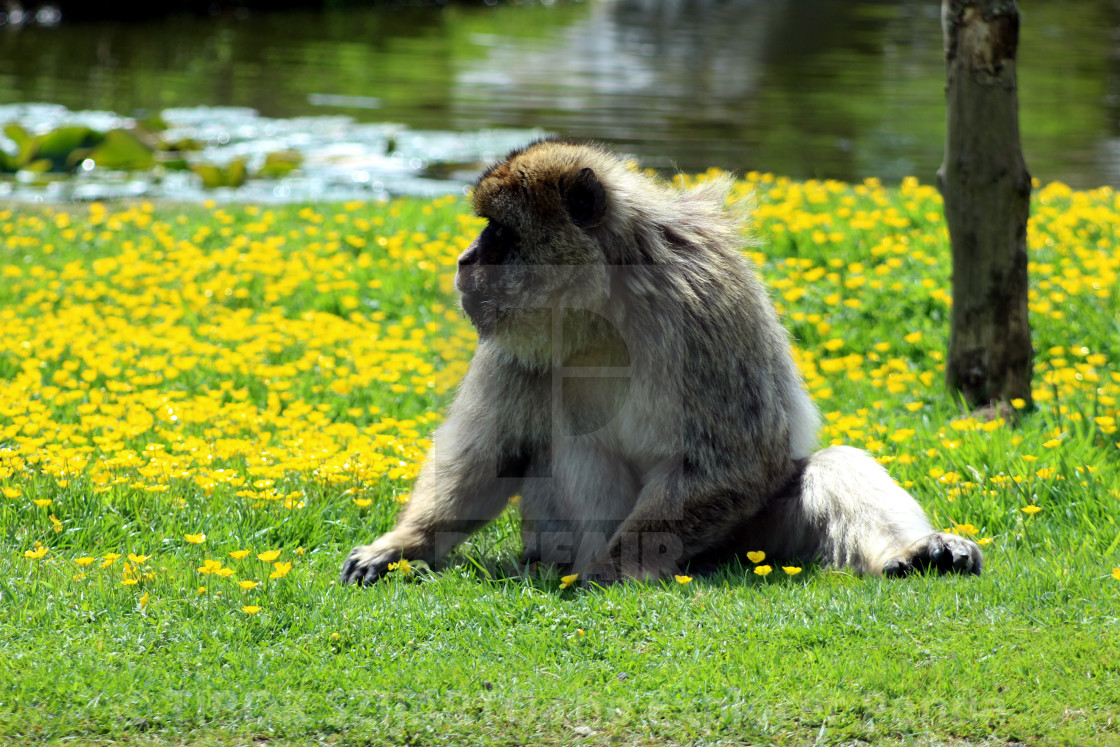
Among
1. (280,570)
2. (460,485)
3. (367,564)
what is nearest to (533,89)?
(460,485)

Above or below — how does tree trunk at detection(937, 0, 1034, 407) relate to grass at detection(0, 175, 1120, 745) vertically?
above

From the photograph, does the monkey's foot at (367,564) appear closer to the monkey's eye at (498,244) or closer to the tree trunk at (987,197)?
the monkey's eye at (498,244)

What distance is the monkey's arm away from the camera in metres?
4.49

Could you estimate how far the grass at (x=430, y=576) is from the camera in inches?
135

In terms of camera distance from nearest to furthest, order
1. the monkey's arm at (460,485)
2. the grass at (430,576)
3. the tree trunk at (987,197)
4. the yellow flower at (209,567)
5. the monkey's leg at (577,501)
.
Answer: the grass at (430,576), the yellow flower at (209,567), the monkey's leg at (577,501), the monkey's arm at (460,485), the tree trunk at (987,197)

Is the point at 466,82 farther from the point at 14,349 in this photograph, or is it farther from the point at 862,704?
the point at 862,704

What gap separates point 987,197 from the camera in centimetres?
636

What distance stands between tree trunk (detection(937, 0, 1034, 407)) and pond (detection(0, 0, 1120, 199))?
7.69 metres

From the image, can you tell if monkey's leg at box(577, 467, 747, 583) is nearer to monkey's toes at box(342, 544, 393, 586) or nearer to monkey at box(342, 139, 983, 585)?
monkey at box(342, 139, 983, 585)

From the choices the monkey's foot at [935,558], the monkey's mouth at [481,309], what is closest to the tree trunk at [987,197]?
the monkey's foot at [935,558]

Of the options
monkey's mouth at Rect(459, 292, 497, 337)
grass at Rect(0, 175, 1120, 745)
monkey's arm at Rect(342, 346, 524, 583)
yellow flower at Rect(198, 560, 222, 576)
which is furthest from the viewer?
monkey's arm at Rect(342, 346, 524, 583)

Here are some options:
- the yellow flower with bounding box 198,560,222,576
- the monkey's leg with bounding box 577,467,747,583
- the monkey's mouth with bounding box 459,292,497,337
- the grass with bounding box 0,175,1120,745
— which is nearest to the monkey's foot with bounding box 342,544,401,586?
the grass with bounding box 0,175,1120,745

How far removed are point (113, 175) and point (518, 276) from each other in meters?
10.5

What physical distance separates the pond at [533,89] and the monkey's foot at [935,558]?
970 centimetres
